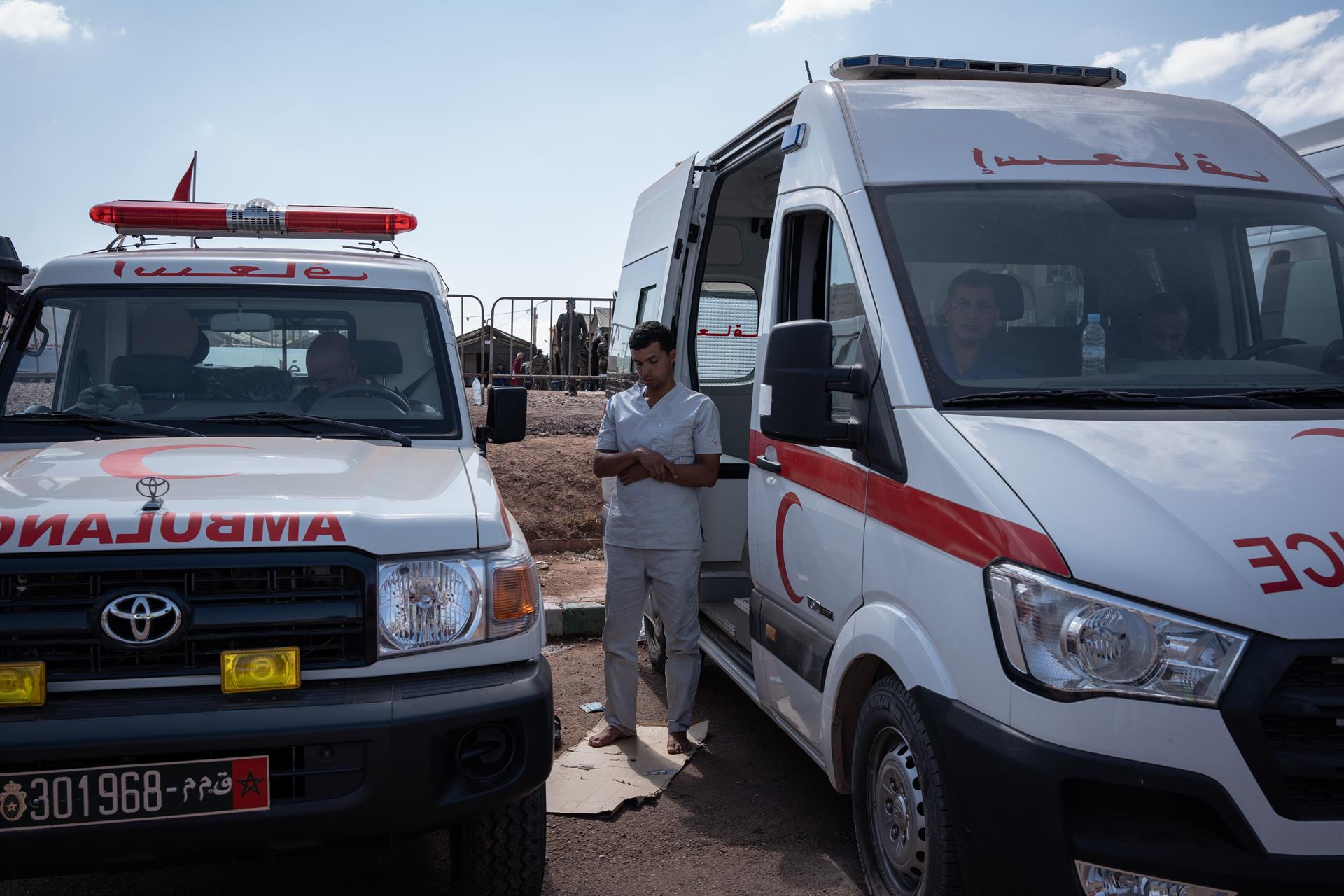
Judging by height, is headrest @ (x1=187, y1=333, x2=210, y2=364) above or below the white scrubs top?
above

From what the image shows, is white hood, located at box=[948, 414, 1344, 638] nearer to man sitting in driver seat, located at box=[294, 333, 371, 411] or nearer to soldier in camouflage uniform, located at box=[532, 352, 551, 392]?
man sitting in driver seat, located at box=[294, 333, 371, 411]

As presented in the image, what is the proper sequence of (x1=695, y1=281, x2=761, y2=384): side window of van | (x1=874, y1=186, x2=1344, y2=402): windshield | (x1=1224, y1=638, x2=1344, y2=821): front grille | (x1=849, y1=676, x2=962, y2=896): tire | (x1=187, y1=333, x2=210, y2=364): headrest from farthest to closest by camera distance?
1. (x1=695, y1=281, x2=761, y2=384): side window of van
2. (x1=187, y1=333, x2=210, y2=364): headrest
3. (x1=874, y1=186, x2=1344, y2=402): windshield
4. (x1=849, y1=676, x2=962, y2=896): tire
5. (x1=1224, y1=638, x2=1344, y2=821): front grille

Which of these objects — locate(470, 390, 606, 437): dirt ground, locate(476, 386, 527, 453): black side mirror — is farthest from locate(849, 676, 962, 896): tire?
locate(470, 390, 606, 437): dirt ground

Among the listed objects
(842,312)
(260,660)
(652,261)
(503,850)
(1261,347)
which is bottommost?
(503,850)

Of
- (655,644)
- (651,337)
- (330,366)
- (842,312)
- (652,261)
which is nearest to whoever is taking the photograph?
(842,312)

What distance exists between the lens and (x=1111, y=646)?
240 cm

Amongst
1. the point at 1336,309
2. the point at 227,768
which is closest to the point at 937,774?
the point at 227,768

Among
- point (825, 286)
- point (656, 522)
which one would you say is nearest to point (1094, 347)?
point (825, 286)

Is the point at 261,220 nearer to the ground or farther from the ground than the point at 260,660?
farther from the ground

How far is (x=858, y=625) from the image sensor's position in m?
3.30

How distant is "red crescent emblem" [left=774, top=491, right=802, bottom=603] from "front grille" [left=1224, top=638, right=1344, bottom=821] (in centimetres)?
180

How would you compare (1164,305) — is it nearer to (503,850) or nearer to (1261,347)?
(1261,347)

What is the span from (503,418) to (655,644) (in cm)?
225

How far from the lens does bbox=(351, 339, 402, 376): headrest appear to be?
4316 mm
